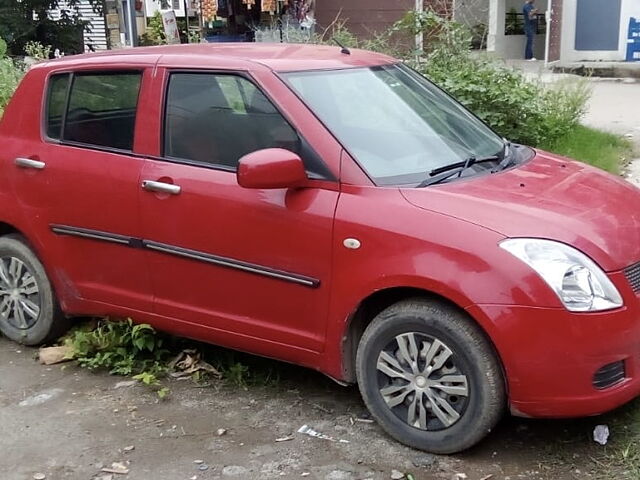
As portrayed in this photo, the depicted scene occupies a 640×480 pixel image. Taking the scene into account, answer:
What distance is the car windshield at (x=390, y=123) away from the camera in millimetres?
3807

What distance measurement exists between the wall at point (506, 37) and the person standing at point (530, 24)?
554 millimetres

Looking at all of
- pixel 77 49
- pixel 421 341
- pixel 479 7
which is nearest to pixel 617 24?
pixel 479 7

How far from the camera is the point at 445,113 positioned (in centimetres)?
440

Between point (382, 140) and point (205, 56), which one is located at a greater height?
point (205, 56)

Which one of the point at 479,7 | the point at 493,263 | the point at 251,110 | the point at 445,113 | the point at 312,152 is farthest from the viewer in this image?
the point at 479,7

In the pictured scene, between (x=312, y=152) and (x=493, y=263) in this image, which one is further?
(x=312, y=152)

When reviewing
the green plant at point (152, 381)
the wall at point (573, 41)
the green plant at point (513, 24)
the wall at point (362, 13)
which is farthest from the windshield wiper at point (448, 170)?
the green plant at point (513, 24)

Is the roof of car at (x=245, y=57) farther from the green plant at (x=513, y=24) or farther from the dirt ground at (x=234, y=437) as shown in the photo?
the green plant at (x=513, y=24)

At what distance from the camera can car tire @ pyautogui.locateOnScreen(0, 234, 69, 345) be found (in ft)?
15.8

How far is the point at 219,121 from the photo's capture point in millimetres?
4098

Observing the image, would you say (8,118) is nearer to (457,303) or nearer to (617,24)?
(457,303)

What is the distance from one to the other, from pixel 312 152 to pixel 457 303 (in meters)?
0.99

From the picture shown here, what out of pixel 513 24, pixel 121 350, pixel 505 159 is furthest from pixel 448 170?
pixel 513 24

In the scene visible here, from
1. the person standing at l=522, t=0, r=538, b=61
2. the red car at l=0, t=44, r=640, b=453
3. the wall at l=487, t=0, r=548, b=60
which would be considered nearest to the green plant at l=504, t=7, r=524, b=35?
the wall at l=487, t=0, r=548, b=60
